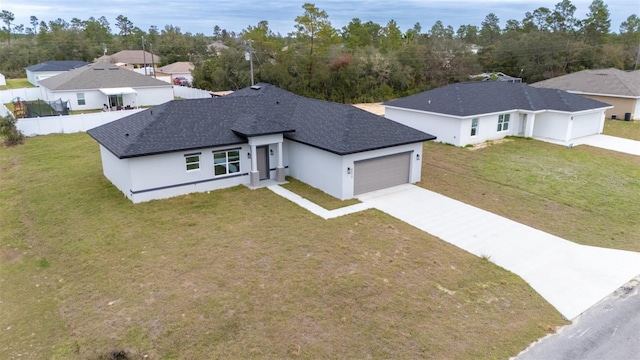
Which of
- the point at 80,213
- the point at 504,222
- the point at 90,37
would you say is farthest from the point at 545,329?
the point at 90,37

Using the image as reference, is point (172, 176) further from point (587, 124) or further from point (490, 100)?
point (587, 124)

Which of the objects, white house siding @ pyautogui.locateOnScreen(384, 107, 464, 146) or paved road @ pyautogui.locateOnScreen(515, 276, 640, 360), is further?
white house siding @ pyautogui.locateOnScreen(384, 107, 464, 146)

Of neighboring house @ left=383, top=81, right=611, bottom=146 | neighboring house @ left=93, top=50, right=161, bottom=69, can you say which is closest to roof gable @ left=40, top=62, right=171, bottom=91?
neighboring house @ left=383, top=81, right=611, bottom=146

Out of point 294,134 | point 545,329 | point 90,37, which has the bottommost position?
point 545,329

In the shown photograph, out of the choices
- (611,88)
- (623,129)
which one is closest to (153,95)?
(623,129)

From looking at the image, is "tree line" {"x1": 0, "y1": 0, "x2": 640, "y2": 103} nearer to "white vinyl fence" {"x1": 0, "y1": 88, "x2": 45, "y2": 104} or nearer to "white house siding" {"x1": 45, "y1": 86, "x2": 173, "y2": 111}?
"white house siding" {"x1": 45, "y1": 86, "x2": 173, "y2": 111}

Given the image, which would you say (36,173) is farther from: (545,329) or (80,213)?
(545,329)

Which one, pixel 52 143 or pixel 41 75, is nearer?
pixel 52 143
